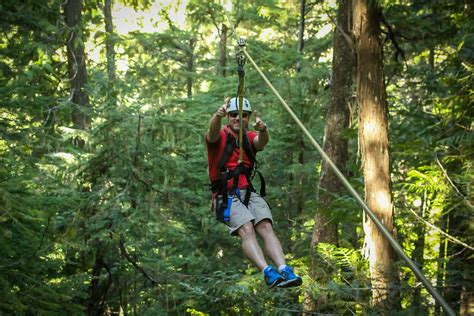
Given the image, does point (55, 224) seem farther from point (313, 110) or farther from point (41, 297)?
point (313, 110)

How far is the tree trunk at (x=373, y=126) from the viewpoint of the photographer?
19.3 ft

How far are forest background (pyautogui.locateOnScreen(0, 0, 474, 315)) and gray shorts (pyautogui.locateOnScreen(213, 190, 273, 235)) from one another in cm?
77

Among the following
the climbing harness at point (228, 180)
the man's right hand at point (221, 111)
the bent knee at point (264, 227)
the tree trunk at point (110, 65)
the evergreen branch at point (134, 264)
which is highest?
the tree trunk at point (110, 65)

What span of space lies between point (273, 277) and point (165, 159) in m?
4.39

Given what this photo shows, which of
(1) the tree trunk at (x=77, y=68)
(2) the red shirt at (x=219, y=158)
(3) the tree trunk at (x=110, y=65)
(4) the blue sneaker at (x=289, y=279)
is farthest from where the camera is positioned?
(1) the tree trunk at (x=77, y=68)

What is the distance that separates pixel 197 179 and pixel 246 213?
430 centimetres

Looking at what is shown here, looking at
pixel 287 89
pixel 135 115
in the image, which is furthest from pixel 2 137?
pixel 287 89

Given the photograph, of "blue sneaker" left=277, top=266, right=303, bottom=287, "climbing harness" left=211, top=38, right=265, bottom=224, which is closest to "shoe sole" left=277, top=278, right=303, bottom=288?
"blue sneaker" left=277, top=266, right=303, bottom=287

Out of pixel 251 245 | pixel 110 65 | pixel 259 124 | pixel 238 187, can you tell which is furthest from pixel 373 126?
pixel 110 65

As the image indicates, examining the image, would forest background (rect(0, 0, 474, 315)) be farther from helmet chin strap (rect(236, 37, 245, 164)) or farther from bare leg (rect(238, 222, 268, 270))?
helmet chin strap (rect(236, 37, 245, 164))

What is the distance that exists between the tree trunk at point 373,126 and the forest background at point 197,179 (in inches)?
2.5

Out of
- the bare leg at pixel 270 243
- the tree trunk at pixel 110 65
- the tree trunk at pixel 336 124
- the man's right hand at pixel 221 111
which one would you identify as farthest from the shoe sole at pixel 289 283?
the tree trunk at pixel 110 65

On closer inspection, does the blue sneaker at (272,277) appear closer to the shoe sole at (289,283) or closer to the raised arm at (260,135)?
the shoe sole at (289,283)

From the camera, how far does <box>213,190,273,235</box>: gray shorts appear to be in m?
5.19
